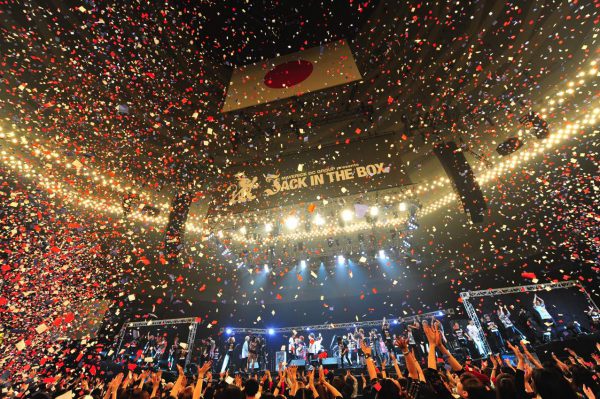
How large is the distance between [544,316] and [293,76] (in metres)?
13.7

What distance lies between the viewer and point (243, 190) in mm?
5742

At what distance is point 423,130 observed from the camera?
7.12m

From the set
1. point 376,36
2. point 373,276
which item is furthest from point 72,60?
point 373,276

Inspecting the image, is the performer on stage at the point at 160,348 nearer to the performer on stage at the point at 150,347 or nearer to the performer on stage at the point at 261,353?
the performer on stage at the point at 150,347

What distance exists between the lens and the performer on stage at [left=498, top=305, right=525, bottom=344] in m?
11.1

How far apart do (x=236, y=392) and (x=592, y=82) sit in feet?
30.0

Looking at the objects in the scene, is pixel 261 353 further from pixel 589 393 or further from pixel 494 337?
pixel 589 393

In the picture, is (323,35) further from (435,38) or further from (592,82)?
(592,82)

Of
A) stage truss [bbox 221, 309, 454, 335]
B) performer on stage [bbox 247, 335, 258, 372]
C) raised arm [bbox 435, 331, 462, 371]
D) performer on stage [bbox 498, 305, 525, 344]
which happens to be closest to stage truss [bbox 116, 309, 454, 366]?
stage truss [bbox 221, 309, 454, 335]

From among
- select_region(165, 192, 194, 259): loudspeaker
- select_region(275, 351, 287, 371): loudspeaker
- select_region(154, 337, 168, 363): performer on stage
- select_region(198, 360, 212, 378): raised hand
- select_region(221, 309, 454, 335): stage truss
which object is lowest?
select_region(275, 351, 287, 371): loudspeaker

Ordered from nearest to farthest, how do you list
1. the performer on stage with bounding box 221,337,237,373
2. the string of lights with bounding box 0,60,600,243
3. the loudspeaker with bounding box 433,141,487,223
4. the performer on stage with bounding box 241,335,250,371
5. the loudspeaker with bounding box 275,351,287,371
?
1. the loudspeaker with bounding box 433,141,487,223
2. the string of lights with bounding box 0,60,600,243
3. the performer on stage with bounding box 221,337,237,373
4. the performer on stage with bounding box 241,335,250,371
5. the loudspeaker with bounding box 275,351,287,371

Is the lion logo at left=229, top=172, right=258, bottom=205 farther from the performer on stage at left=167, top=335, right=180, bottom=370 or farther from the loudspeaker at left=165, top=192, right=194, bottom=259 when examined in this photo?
the performer on stage at left=167, top=335, right=180, bottom=370

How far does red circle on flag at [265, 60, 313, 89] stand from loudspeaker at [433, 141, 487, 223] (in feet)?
13.2

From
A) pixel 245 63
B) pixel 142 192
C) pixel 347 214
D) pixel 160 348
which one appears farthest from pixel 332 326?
pixel 245 63
